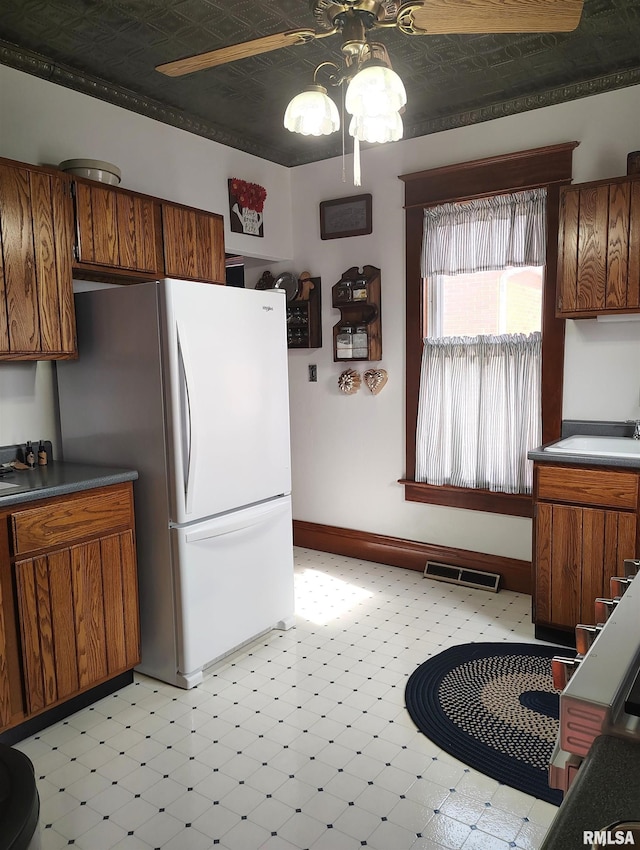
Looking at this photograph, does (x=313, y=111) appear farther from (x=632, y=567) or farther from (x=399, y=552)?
(x=399, y=552)

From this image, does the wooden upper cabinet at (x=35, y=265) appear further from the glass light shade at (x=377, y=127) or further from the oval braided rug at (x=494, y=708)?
the oval braided rug at (x=494, y=708)

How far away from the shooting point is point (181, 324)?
98.3 inches

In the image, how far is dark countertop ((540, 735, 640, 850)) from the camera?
629 mm

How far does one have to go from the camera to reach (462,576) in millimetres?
3707

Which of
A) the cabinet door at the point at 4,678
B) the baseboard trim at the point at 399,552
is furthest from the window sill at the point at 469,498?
the cabinet door at the point at 4,678

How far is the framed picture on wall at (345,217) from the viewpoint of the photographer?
157 inches

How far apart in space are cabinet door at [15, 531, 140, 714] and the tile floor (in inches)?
7.2

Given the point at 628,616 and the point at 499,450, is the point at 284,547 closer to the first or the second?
the point at 499,450

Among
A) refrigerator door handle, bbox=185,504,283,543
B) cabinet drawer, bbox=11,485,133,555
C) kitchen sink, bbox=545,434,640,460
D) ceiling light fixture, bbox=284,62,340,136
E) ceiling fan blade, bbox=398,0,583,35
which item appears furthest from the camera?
kitchen sink, bbox=545,434,640,460

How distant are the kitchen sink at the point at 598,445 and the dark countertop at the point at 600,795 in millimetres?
2263

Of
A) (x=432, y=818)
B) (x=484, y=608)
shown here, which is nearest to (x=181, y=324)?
(x=432, y=818)

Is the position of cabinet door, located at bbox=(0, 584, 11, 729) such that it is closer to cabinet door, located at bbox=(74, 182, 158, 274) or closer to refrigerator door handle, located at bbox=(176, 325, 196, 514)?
refrigerator door handle, located at bbox=(176, 325, 196, 514)

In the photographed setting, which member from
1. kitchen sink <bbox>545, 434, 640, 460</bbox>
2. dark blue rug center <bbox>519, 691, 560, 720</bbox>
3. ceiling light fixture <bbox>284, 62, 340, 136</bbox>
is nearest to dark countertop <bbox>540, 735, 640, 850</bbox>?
ceiling light fixture <bbox>284, 62, 340, 136</bbox>

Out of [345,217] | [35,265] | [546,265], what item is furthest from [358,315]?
[35,265]
